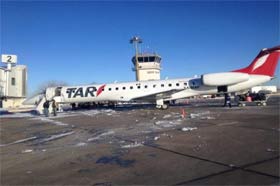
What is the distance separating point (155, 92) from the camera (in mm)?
29406

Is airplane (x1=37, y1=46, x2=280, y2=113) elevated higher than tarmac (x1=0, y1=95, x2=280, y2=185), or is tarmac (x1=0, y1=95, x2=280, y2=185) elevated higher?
airplane (x1=37, y1=46, x2=280, y2=113)

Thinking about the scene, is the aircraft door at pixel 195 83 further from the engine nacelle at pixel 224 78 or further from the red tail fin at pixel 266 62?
the red tail fin at pixel 266 62

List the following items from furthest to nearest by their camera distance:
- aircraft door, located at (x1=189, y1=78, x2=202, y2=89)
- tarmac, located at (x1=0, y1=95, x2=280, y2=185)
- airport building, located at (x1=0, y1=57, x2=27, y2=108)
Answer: airport building, located at (x1=0, y1=57, x2=27, y2=108)
aircraft door, located at (x1=189, y1=78, x2=202, y2=89)
tarmac, located at (x1=0, y1=95, x2=280, y2=185)

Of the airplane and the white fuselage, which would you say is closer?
the airplane

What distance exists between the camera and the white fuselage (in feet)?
90.3

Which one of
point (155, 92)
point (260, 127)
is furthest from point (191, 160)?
point (155, 92)

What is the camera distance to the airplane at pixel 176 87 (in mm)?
26781

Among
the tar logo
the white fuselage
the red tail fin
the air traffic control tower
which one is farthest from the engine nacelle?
the air traffic control tower

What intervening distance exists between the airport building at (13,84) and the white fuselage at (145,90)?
19.5m

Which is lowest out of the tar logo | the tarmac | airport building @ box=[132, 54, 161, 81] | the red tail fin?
the tarmac

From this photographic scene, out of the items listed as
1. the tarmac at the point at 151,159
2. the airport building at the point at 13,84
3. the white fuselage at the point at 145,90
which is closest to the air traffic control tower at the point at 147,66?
the airport building at the point at 13,84

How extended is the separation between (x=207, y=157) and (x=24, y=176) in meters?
4.59

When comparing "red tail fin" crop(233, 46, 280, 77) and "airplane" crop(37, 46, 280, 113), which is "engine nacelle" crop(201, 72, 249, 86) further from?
"red tail fin" crop(233, 46, 280, 77)

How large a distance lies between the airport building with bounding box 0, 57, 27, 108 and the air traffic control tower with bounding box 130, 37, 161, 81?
71.7 ft
